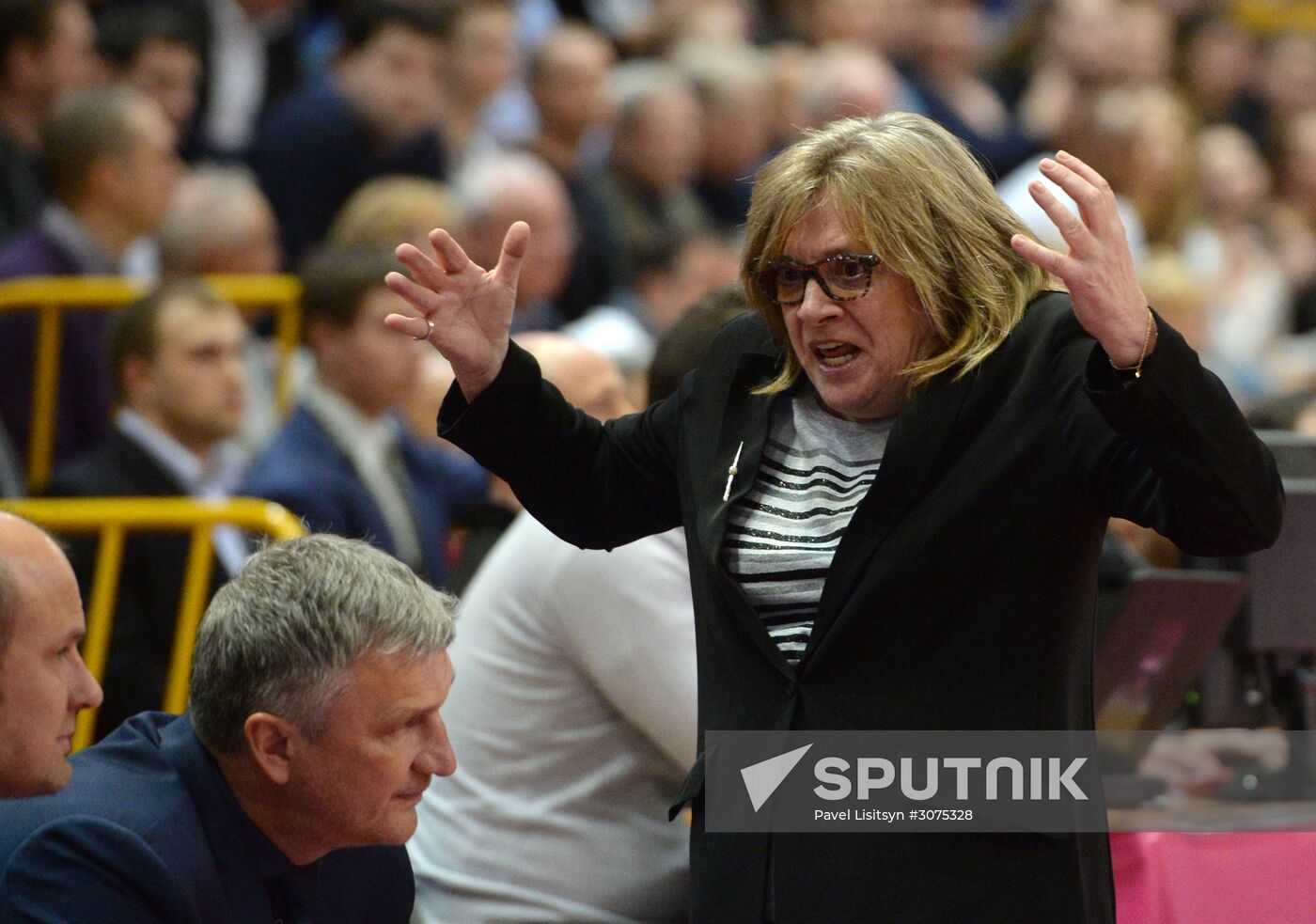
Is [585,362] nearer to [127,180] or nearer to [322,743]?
[322,743]

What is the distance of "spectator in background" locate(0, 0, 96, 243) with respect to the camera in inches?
230

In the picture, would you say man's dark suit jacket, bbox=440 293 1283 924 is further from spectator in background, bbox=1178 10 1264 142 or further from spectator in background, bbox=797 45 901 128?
spectator in background, bbox=1178 10 1264 142

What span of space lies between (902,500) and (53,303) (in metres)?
3.57

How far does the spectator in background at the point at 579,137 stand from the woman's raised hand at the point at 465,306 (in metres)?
4.68

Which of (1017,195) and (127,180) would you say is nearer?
(127,180)

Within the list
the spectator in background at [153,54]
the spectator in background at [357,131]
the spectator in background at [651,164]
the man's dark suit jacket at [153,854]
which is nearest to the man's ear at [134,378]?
the spectator in background at [357,131]

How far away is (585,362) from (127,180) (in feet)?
7.68

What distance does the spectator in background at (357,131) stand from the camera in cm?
662

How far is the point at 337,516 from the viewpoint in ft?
15.4

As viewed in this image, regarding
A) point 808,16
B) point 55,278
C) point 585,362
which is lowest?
point 585,362

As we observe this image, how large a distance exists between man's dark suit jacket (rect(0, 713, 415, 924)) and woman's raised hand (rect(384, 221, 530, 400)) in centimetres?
55

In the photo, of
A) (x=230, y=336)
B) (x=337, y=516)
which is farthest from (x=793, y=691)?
(x=230, y=336)

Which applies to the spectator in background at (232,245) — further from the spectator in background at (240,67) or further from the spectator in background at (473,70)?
the spectator in background at (473,70)

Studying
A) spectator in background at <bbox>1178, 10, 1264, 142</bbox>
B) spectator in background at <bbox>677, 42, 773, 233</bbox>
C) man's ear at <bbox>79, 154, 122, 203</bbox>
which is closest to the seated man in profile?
man's ear at <bbox>79, 154, 122, 203</bbox>
